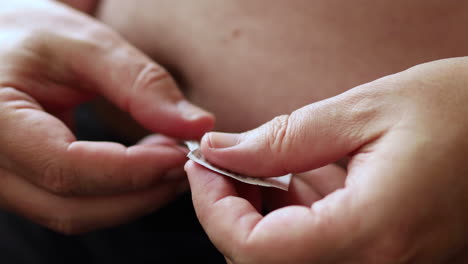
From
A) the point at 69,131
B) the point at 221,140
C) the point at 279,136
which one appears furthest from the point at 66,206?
the point at 279,136

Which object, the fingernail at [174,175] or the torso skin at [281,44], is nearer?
the torso skin at [281,44]

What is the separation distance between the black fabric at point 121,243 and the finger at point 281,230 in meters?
0.35

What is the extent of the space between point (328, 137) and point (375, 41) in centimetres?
31

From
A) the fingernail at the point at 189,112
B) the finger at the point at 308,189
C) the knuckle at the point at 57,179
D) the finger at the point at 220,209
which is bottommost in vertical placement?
the knuckle at the point at 57,179

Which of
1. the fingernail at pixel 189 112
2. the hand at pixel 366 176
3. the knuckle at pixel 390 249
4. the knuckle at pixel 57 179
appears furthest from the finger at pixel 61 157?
the knuckle at pixel 390 249

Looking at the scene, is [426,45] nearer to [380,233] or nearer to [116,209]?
[380,233]

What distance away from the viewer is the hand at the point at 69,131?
0.83 metres

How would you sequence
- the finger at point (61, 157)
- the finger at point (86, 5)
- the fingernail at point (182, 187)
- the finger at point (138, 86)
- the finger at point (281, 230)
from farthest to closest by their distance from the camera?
1. the finger at point (86, 5)
2. the fingernail at point (182, 187)
3. the finger at point (138, 86)
4. the finger at point (61, 157)
5. the finger at point (281, 230)

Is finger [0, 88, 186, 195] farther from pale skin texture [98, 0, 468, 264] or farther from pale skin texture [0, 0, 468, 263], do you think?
pale skin texture [98, 0, 468, 264]

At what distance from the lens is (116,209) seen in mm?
919

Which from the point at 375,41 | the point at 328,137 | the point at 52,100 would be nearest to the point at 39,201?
the point at 52,100

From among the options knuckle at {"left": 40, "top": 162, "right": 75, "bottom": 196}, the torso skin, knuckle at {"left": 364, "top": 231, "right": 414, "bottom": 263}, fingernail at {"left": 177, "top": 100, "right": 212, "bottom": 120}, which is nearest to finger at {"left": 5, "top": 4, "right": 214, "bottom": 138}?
fingernail at {"left": 177, "top": 100, "right": 212, "bottom": 120}

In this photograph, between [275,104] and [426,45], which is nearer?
[426,45]

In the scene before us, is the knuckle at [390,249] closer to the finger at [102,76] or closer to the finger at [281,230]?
the finger at [281,230]
